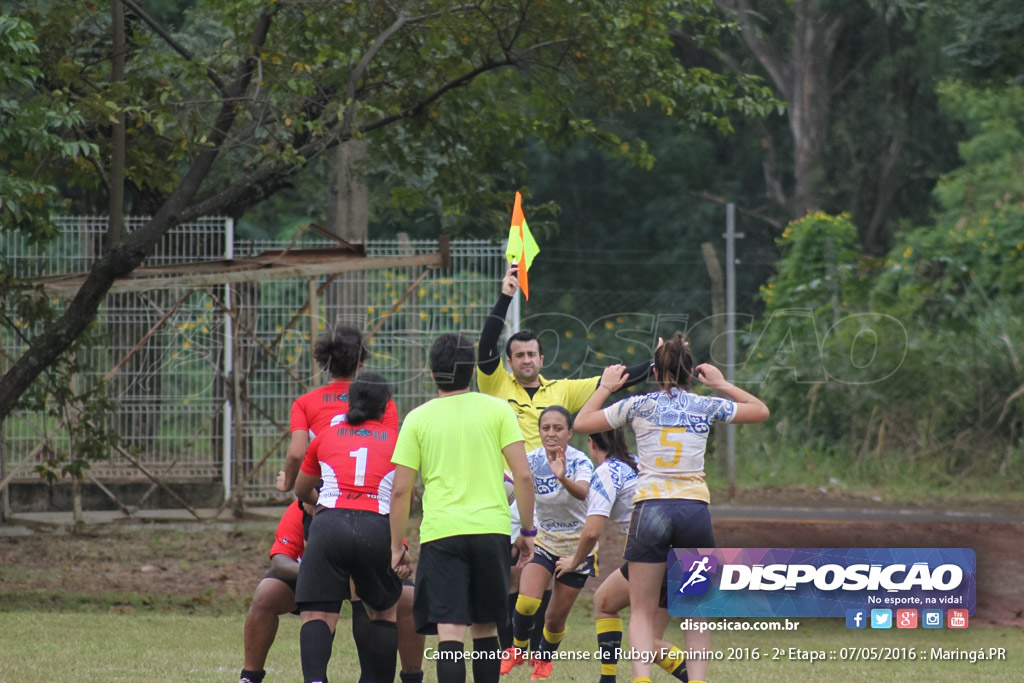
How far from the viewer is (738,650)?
9188 mm

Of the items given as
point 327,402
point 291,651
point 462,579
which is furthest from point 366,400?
point 291,651

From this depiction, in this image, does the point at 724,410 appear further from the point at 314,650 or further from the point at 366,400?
the point at 314,650

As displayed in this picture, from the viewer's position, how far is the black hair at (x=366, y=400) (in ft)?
20.9

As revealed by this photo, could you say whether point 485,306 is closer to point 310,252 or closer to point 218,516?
point 310,252

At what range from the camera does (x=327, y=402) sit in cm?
669

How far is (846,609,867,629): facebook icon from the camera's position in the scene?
7355mm

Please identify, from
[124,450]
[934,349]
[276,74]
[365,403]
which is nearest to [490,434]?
[365,403]

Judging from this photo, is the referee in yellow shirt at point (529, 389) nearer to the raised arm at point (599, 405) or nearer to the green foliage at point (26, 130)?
the raised arm at point (599, 405)

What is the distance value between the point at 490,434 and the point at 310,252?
315 inches

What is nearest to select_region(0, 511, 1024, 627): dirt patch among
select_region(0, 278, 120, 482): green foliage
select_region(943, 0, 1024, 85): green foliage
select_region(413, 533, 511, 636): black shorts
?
select_region(0, 278, 120, 482): green foliage

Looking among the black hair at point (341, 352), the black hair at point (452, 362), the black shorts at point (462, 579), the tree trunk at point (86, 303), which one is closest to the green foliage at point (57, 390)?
the tree trunk at point (86, 303)

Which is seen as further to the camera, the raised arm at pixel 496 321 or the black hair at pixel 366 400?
the raised arm at pixel 496 321

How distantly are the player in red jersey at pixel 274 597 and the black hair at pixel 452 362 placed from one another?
46.0 inches

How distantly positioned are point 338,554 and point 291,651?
3099 millimetres
